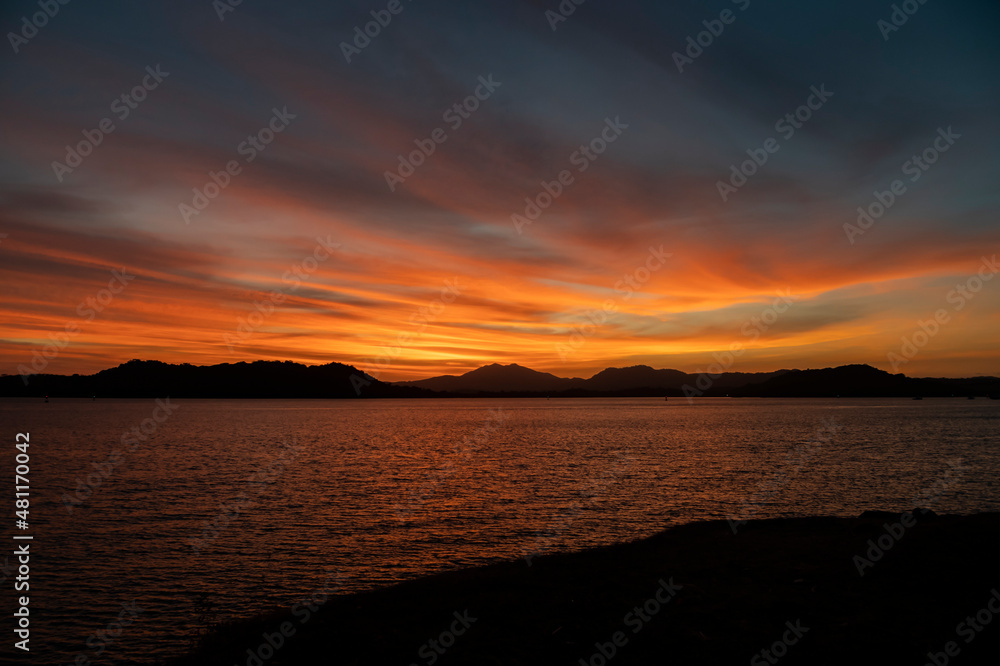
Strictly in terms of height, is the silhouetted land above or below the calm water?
above

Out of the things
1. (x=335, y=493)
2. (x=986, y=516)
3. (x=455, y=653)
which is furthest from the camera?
(x=335, y=493)

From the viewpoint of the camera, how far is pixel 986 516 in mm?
26234

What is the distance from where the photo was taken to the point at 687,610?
17.1 metres

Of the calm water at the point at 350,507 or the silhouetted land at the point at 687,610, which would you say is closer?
the silhouetted land at the point at 687,610

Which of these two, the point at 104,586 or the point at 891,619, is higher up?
the point at 891,619

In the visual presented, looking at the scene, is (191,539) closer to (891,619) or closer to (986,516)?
(891,619)

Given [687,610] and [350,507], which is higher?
[687,610]

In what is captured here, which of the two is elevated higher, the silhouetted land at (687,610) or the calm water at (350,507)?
the silhouetted land at (687,610)

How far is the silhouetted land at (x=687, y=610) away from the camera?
14.5m

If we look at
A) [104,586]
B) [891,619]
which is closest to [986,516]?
[891,619]

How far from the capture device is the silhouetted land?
14.5 metres

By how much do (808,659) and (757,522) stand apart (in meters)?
18.4

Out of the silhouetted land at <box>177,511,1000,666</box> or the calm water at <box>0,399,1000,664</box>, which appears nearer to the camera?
the silhouetted land at <box>177,511,1000,666</box>

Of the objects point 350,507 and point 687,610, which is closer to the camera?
point 687,610
